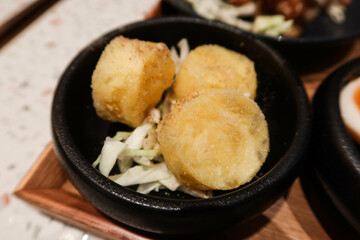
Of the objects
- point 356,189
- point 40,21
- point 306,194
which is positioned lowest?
point 306,194

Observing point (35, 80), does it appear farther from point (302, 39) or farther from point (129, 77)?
point (302, 39)

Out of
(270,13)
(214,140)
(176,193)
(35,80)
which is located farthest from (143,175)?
(270,13)

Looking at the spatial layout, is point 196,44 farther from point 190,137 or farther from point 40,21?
point 40,21

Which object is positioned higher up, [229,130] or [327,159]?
[229,130]

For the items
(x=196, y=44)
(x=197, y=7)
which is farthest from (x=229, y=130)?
(x=197, y=7)

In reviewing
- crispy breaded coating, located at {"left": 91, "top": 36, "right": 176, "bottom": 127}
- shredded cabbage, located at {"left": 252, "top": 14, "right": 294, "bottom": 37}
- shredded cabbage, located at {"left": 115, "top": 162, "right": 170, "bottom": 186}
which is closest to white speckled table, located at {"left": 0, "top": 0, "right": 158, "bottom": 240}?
shredded cabbage, located at {"left": 115, "top": 162, "right": 170, "bottom": 186}

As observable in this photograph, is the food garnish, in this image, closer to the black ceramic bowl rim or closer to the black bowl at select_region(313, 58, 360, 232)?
the black ceramic bowl rim
